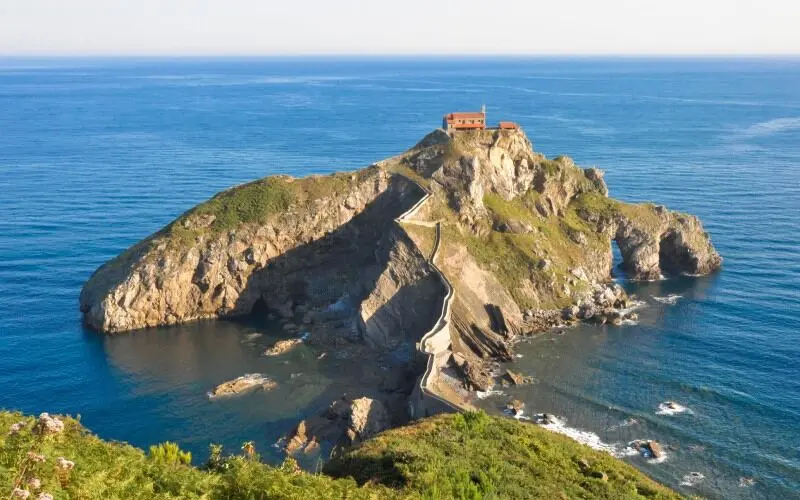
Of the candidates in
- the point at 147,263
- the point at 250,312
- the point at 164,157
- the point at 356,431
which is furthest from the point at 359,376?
Answer: the point at 164,157

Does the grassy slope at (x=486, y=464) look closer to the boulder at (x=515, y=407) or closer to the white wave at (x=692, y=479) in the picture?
the white wave at (x=692, y=479)

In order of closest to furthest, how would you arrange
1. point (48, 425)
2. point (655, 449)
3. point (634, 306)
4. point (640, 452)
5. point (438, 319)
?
point (48, 425) → point (655, 449) → point (640, 452) → point (438, 319) → point (634, 306)

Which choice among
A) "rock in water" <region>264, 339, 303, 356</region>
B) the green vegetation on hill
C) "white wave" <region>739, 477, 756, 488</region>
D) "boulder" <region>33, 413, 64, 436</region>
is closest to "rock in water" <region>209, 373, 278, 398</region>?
"rock in water" <region>264, 339, 303, 356</region>

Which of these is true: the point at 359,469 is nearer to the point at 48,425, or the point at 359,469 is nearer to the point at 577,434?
the point at 48,425

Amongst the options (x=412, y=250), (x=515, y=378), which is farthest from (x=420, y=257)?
(x=515, y=378)

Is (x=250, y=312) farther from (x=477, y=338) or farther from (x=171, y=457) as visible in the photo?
(x=171, y=457)

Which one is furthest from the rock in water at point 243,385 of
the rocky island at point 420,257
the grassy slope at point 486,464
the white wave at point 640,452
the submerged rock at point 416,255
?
the white wave at point 640,452
